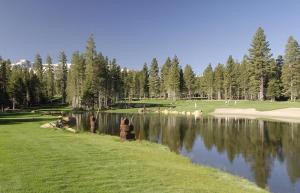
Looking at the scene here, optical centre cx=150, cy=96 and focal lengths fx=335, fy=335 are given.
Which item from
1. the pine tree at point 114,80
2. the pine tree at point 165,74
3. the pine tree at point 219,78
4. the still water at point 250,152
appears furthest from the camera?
the pine tree at point 165,74

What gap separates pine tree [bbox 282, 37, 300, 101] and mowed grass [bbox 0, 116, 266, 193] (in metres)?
85.2

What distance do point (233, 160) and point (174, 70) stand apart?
106 meters

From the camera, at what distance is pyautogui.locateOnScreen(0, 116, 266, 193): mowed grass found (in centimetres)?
1343

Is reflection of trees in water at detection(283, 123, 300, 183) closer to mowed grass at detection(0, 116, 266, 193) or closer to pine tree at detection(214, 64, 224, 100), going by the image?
mowed grass at detection(0, 116, 266, 193)

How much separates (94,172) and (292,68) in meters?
94.0

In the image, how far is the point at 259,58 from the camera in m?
97.4

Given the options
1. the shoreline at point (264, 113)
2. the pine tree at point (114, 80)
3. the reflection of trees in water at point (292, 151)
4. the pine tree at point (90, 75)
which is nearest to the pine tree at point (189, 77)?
the pine tree at point (114, 80)

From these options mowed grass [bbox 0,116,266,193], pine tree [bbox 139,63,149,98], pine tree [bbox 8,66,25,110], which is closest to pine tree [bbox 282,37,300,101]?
pine tree [bbox 139,63,149,98]

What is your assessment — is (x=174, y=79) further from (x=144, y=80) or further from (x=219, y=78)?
(x=144, y=80)

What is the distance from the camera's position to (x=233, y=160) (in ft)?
89.2

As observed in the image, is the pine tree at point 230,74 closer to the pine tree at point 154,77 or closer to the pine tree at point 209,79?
the pine tree at point 209,79

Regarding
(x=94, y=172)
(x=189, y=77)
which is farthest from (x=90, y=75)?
(x=94, y=172)

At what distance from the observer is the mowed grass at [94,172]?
13.4 meters

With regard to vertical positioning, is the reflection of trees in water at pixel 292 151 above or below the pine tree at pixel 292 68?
below
